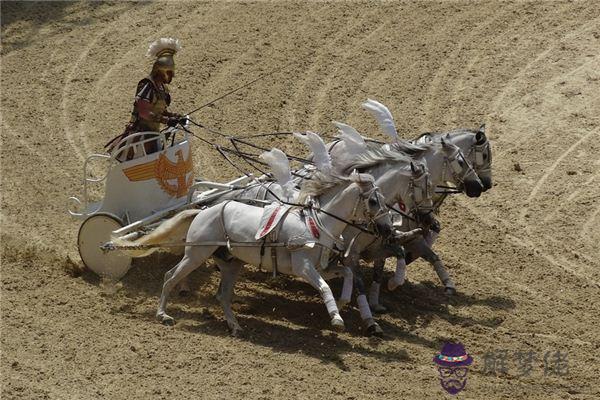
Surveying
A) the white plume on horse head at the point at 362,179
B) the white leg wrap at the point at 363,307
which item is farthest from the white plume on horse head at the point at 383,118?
the white leg wrap at the point at 363,307

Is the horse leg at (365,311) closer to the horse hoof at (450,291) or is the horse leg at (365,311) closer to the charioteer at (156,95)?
the horse hoof at (450,291)

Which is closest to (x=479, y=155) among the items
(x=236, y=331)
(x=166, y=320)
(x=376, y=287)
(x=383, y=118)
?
(x=383, y=118)

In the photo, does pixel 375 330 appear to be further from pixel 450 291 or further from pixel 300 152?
pixel 300 152

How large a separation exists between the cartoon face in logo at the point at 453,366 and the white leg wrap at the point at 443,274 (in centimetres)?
148

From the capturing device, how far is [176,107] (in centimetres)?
1734

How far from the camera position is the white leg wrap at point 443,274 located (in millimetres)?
12453

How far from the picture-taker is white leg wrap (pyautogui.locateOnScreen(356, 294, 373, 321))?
1120 centimetres

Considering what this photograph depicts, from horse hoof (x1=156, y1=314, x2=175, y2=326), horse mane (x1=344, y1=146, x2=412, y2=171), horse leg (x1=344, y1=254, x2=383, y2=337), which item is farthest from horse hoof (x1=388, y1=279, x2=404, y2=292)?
horse hoof (x1=156, y1=314, x2=175, y2=326)

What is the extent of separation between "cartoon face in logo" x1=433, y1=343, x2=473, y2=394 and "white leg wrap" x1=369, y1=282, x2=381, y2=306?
113 centimetres

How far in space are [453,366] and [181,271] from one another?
2893 millimetres

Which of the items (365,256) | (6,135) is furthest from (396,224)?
(6,135)

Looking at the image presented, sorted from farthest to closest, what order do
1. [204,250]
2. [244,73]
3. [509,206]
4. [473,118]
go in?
[244,73]
[473,118]
[509,206]
[204,250]

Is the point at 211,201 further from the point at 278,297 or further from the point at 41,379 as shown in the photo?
the point at 41,379

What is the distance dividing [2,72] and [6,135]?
2.33 m
